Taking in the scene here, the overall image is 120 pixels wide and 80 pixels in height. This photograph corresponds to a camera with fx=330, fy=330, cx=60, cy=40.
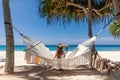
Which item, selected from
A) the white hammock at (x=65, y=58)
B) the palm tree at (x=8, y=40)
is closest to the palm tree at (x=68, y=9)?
the palm tree at (x=8, y=40)

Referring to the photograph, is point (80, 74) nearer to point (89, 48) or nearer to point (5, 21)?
point (89, 48)

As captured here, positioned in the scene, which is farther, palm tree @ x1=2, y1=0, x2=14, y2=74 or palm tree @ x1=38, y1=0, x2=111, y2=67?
palm tree @ x1=38, y1=0, x2=111, y2=67

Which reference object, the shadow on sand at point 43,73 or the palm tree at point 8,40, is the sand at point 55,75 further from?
the palm tree at point 8,40

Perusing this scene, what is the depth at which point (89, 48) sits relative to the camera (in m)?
7.44

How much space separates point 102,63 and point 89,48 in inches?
23.7

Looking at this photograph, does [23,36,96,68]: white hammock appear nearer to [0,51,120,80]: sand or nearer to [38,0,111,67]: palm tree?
[0,51,120,80]: sand

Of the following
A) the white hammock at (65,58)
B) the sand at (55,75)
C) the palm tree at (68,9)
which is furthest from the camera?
the palm tree at (68,9)

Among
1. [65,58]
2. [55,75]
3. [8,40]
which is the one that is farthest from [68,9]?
[55,75]

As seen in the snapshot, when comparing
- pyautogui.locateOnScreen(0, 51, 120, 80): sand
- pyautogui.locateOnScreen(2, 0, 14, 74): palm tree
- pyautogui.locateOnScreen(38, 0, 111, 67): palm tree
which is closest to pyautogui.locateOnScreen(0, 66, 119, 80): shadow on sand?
pyautogui.locateOnScreen(0, 51, 120, 80): sand

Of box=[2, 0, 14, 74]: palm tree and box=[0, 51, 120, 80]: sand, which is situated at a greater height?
box=[2, 0, 14, 74]: palm tree

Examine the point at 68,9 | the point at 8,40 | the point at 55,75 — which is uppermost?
the point at 68,9

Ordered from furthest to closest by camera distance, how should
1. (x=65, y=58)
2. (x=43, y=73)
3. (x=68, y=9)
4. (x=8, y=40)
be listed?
(x=68, y=9), (x=8, y=40), (x=43, y=73), (x=65, y=58)

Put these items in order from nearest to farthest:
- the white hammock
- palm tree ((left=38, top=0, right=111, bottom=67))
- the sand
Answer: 1. the sand
2. the white hammock
3. palm tree ((left=38, top=0, right=111, bottom=67))

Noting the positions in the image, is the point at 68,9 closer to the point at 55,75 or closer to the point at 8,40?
the point at 8,40
